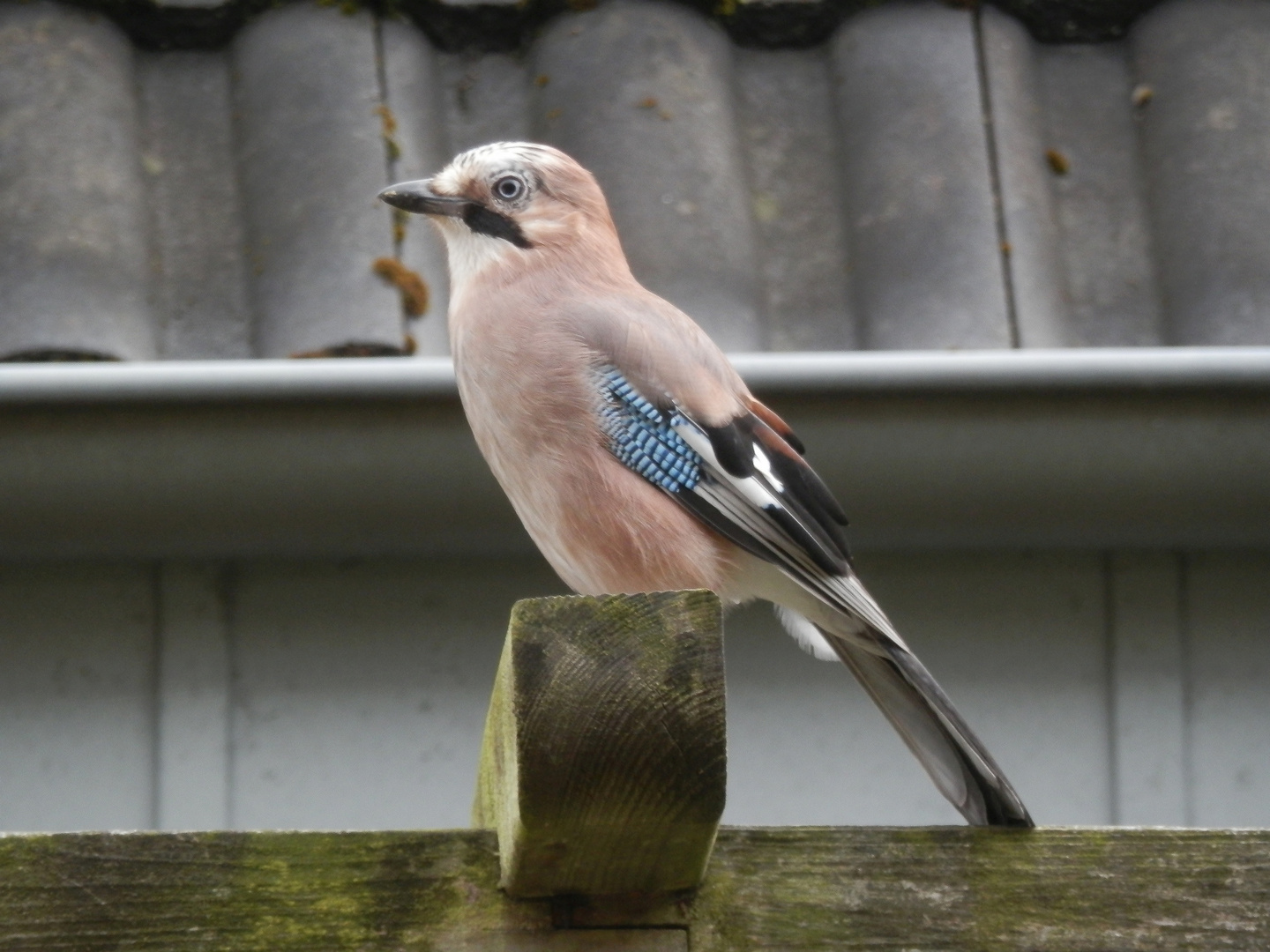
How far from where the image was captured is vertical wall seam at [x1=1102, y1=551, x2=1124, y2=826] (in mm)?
3426

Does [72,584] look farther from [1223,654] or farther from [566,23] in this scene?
[1223,654]

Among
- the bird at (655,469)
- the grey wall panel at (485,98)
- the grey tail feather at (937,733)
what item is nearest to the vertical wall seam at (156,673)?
the bird at (655,469)

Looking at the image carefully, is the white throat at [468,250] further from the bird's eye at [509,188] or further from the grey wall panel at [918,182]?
the grey wall panel at [918,182]

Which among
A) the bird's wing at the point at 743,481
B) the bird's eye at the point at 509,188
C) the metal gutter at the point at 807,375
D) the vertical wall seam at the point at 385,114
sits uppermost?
the vertical wall seam at the point at 385,114

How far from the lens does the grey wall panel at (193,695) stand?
10.8ft

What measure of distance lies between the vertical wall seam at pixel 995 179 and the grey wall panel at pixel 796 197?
0.30 metres

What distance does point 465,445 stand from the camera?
3.09 m

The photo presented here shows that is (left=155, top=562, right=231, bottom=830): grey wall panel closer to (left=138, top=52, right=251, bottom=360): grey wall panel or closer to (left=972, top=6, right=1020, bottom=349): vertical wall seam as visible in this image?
(left=138, top=52, right=251, bottom=360): grey wall panel

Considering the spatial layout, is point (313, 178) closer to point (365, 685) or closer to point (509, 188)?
point (509, 188)

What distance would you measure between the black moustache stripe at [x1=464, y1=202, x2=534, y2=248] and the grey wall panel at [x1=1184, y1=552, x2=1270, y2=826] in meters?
1.46

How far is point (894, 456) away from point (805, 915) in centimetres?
143

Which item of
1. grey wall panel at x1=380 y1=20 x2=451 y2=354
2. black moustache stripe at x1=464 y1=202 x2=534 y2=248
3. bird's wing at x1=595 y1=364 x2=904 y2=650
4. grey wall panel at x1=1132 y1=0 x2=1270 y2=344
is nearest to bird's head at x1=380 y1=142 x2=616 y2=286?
black moustache stripe at x1=464 y1=202 x2=534 y2=248

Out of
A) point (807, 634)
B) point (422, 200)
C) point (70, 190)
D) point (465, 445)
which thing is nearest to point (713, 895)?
point (807, 634)

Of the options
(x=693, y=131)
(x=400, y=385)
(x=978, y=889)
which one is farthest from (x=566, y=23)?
(x=978, y=889)
